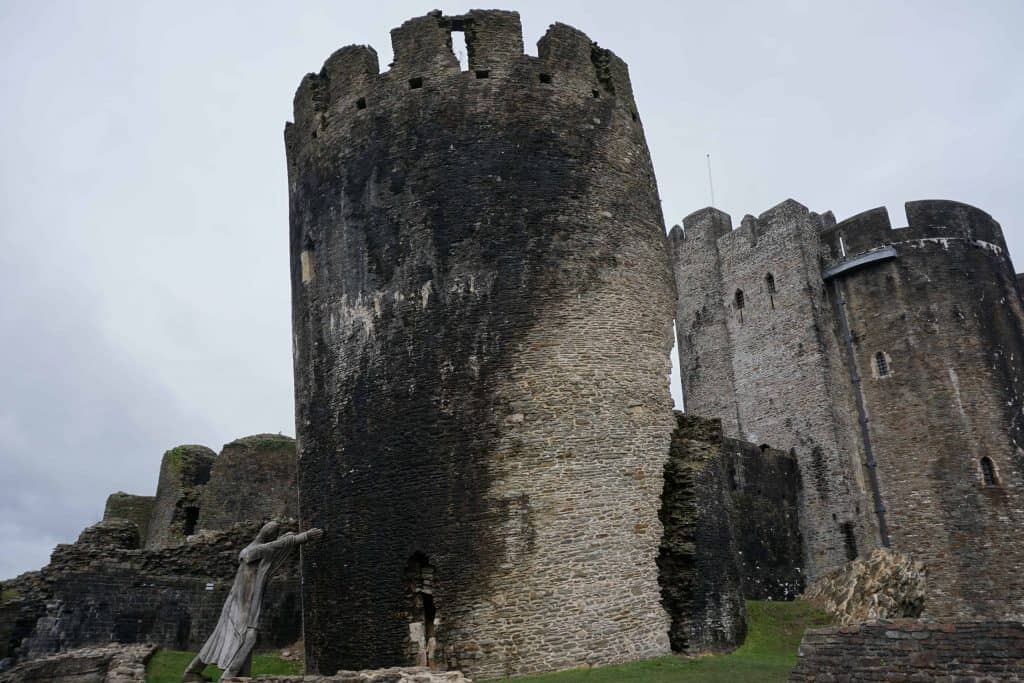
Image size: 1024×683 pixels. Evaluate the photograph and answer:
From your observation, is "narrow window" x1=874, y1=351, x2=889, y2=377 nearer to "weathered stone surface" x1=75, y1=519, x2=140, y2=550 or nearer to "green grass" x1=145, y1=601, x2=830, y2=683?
"green grass" x1=145, y1=601, x2=830, y2=683

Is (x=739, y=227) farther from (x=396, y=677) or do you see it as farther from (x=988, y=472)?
(x=396, y=677)

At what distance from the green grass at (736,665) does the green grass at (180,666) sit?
583 cm

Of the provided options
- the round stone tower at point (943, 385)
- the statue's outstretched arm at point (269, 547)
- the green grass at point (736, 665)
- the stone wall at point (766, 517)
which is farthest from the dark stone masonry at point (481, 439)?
the round stone tower at point (943, 385)

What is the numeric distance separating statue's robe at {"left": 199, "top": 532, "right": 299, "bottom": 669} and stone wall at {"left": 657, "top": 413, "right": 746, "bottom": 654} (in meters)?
5.70

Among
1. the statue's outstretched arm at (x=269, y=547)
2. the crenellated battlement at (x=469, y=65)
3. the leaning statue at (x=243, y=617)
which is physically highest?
the crenellated battlement at (x=469, y=65)

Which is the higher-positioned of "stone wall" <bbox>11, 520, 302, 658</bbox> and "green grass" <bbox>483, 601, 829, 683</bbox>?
"stone wall" <bbox>11, 520, 302, 658</bbox>

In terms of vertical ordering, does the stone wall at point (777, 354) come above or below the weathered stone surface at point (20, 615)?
above

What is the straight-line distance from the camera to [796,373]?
28984 mm

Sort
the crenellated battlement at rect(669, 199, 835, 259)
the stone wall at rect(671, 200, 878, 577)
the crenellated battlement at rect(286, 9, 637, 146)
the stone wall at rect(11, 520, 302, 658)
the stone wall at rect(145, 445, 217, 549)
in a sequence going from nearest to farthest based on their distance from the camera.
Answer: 1. the crenellated battlement at rect(286, 9, 637, 146)
2. the stone wall at rect(11, 520, 302, 658)
3. the stone wall at rect(145, 445, 217, 549)
4. the stone wall at rect(671, 200, 878, 577)
5. the crenellated battlement at rect(669, 199, 835, 259)

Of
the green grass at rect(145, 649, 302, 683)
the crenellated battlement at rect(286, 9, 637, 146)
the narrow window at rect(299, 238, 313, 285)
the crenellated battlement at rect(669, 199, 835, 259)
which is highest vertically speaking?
the crenellated battlement at rect(669, 199, 835, 259)

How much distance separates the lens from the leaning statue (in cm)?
1289

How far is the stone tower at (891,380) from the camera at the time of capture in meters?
26.0

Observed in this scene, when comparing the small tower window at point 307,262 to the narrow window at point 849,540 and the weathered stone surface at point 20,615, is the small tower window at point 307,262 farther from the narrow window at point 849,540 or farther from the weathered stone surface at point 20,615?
the narrow window at point 849,540

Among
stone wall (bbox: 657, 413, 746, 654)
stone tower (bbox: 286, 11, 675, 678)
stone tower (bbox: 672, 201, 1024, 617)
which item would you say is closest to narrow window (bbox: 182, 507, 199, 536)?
stone tower (bbox: 286, 11, 675, 678)
